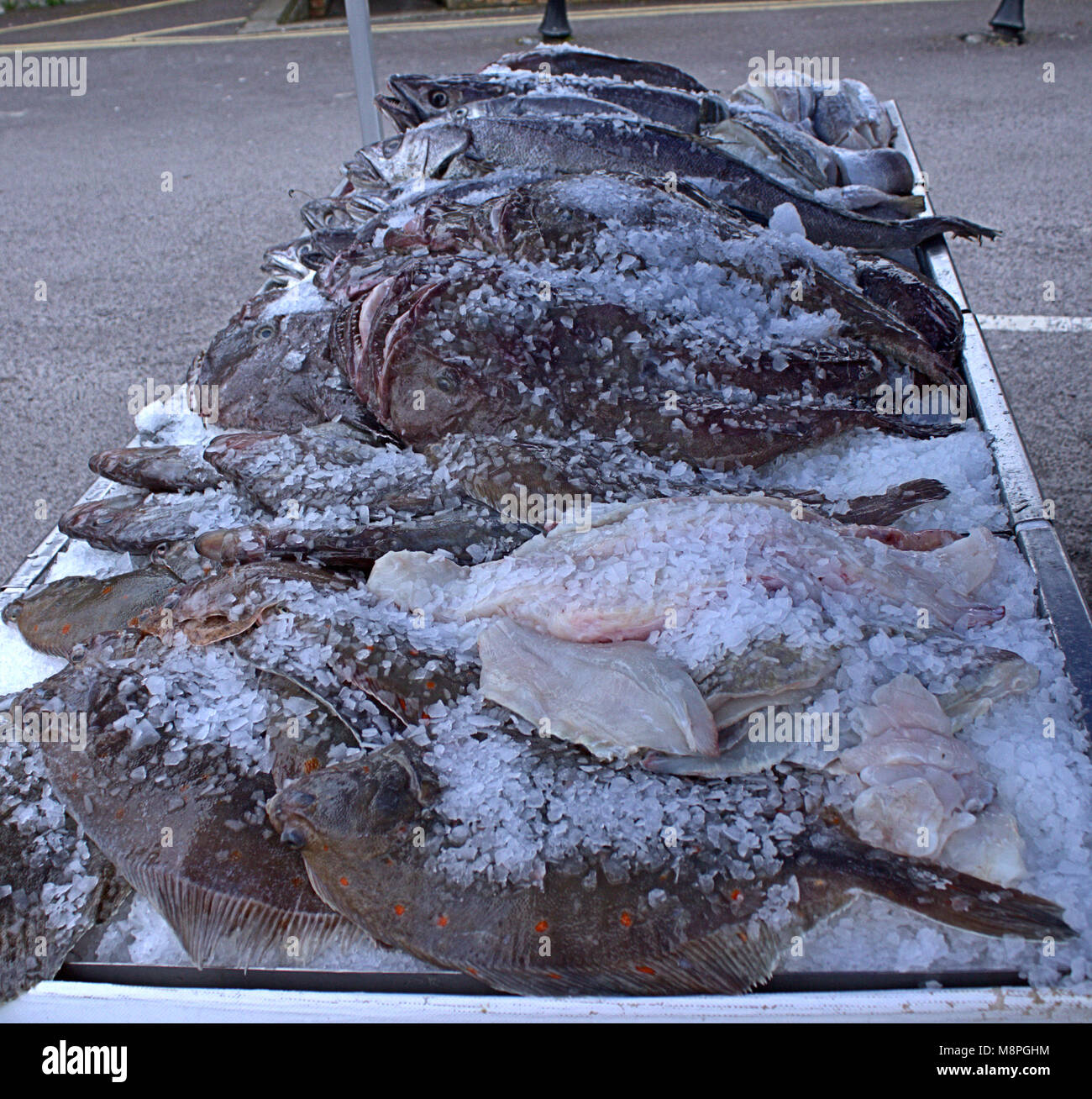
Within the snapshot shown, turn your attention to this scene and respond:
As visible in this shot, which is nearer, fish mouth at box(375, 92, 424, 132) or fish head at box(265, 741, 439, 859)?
fish head at box(265, 741, 439, 859)

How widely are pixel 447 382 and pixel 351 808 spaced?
1228 mm

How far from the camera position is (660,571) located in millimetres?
1836

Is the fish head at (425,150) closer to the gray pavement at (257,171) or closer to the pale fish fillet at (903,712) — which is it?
the gray pavement at (257,171)

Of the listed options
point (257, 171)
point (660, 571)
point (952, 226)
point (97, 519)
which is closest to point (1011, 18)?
point (257, 171)

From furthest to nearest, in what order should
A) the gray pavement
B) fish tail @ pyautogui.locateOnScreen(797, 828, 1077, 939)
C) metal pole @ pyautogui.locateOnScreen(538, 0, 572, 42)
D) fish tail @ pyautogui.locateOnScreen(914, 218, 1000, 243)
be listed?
metal pole @ pyautogui.locateOnScreen(538, 0, 572, 42) < the gray pavement < fish tail @ pyautogui.locateOnScreen(914, 218, 1000, 243) < fish tail @ pyautogui.locateOnScreen(797, 828, 1077, 939)

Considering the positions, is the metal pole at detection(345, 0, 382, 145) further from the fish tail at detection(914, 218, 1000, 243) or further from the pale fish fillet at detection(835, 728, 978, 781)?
the pale fish fillet at detection(835, 728, 978, 781)

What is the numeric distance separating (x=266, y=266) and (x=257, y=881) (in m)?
2.66

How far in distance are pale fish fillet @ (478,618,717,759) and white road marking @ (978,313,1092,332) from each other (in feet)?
13.5

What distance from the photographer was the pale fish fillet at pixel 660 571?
181 centimetres

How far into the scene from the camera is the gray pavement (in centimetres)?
459

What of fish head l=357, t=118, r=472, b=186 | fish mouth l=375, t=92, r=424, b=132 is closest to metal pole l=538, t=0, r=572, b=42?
fish mouth l=375, t=92, r=424, b=132
